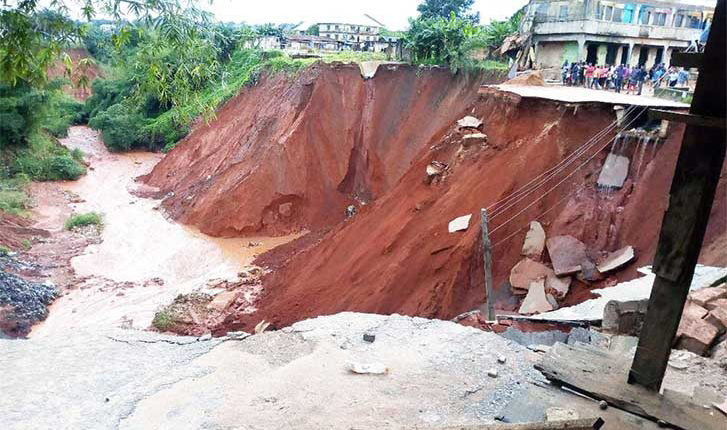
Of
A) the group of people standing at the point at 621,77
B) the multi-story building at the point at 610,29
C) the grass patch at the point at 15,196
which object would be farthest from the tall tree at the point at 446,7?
the grass patch at the point at 15,196

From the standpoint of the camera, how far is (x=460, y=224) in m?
12.9

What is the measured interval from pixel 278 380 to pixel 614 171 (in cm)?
914

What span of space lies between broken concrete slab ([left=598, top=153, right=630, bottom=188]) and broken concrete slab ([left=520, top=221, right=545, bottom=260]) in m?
1.74

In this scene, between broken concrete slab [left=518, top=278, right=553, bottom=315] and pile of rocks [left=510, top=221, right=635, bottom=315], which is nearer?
broken concrete slab [left=518, top=278, right=553, bottom=315]

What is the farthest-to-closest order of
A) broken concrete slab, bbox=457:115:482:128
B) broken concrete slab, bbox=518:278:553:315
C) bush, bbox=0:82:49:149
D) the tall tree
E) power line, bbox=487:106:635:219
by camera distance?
the tall tree
bush, bbox=0:82:49:149
broken concrete slab, bbox=457:115:482:128
power line, bbox=487:106:635:219
broken concrete slab, bbox=518:278:553:315

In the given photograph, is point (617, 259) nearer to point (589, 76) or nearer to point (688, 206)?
point (688, 206)

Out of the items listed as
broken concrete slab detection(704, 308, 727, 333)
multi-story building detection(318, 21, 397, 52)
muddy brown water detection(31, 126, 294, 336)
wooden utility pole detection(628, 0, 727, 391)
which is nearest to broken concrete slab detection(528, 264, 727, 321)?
broken concrete slab detection(704, 308, 727, 333)

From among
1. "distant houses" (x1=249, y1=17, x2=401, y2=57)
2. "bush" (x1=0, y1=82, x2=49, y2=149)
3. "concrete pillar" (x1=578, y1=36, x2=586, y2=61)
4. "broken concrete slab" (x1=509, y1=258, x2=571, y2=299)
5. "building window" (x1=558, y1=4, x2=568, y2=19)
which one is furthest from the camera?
"distant houses" (x1=249, y1=17, x2=401, y2=57)

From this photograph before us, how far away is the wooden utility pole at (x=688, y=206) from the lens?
129 inches

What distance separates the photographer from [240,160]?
2338 centimetres

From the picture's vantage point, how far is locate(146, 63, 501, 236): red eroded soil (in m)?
21.0

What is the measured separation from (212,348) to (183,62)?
14.1 ft

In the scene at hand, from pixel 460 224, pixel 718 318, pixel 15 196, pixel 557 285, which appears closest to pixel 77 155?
pixel 15 196

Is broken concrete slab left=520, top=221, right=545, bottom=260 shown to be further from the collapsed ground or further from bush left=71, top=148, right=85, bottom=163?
bush left=71, top=148, right=85, bottom=163
